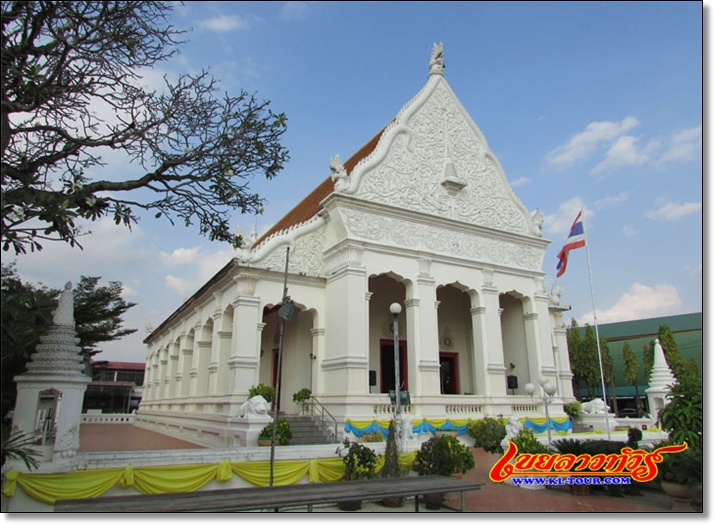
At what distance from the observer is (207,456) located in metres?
9.84

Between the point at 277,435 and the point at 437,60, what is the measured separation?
1581 cm

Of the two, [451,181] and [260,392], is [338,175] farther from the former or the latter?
[260,392]

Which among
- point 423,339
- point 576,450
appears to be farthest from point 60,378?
point 423,339

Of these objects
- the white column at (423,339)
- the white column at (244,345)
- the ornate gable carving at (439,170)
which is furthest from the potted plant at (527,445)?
the ornate gable carving at (439,170)

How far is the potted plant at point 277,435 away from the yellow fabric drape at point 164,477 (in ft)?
6.91

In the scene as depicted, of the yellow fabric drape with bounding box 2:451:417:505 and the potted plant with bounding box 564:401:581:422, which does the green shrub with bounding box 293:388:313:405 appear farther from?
the potted plant with bounding box 564:401:581:422

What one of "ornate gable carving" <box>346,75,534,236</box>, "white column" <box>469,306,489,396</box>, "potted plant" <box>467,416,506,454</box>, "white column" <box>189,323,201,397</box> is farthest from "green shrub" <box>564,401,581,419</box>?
"white column" <box>189,323,201,397</box>

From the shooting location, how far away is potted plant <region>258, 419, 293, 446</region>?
11.9 metres

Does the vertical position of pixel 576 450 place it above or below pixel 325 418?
below

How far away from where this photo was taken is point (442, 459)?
923 cm

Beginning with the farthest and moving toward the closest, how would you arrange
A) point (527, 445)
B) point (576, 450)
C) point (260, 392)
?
point (260, 392) → point (527, 445) → point (576, 450)

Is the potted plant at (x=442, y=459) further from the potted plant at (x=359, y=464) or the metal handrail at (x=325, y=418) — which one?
the metal handrail at (x=325, y=418)

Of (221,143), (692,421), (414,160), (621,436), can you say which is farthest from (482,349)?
(221,143)

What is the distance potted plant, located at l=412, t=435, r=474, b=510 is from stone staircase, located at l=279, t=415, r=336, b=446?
4243mm
